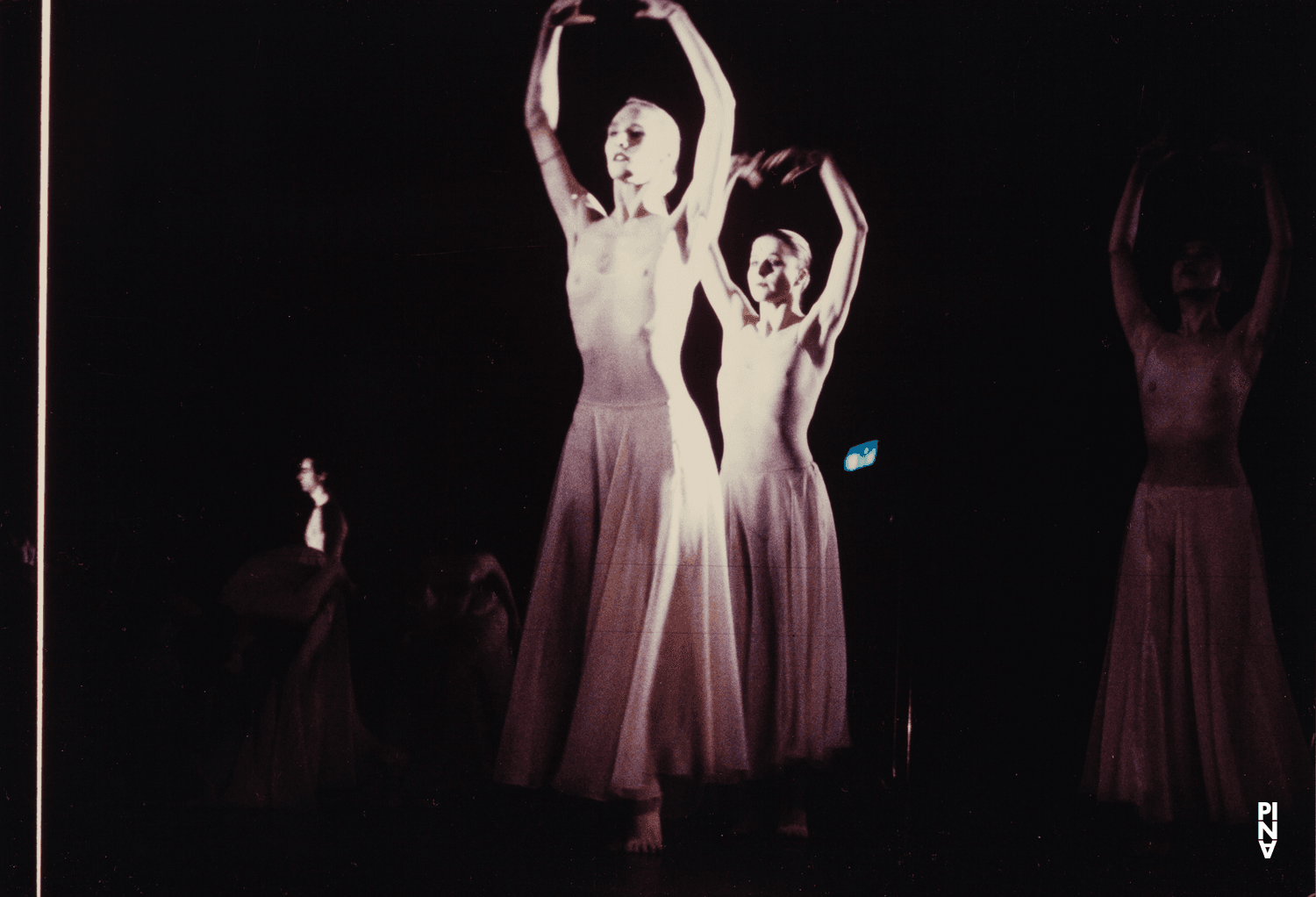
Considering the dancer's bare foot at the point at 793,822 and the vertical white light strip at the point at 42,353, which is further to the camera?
the vertical white light strip at the point at 42,353

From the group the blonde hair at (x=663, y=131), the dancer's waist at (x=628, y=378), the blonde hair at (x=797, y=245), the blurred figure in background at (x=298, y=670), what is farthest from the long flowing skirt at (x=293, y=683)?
the blonde hair at (x=797, y=245)

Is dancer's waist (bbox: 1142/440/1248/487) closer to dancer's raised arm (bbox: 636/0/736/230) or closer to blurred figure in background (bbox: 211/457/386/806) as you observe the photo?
dancer's raised arm (bbox: 636/0/736/230)

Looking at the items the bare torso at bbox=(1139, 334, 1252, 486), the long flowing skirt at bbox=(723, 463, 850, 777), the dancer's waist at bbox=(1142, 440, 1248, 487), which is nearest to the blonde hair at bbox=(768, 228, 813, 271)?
the long flowing skirt at bbox=(723, 463, 850, 777)

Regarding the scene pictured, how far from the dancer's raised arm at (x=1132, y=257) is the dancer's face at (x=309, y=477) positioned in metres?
2.09

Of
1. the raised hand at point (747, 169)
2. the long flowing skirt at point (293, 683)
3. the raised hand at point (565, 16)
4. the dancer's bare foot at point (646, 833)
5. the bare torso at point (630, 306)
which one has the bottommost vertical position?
the dancer's bare foot at point (646, 833)

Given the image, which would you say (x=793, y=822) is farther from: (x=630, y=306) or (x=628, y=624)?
(x=630, y=306)

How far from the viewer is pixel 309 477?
93.7 inches

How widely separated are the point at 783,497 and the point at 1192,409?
42.4 inches

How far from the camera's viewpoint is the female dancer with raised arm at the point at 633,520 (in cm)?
231

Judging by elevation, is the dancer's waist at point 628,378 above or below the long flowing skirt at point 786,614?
above

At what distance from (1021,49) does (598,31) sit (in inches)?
42.7

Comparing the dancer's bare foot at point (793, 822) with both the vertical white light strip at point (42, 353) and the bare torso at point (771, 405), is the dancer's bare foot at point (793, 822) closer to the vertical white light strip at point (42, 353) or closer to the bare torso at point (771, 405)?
the bare torso at point (771, 405)

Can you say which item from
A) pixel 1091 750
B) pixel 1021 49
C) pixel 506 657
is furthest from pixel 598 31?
pixel 1091 750

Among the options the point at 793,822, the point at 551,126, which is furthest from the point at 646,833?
the point at 551,126
